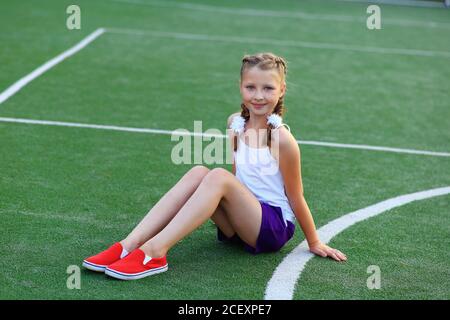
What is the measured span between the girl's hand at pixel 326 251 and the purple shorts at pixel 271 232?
156 millimetres

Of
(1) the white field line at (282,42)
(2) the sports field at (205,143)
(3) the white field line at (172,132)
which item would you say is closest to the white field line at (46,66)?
(2) the sports field at (205,143)

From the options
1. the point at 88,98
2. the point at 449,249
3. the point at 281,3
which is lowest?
the point at 449,249

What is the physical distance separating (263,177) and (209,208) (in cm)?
46

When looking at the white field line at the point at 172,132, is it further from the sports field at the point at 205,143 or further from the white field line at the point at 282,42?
the white field line at the point at 282,42

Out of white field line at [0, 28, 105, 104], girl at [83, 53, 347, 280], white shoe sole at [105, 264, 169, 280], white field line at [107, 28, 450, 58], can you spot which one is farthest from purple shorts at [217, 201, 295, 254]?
white field line at [107, 28, 450, 58]

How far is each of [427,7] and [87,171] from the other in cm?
1402

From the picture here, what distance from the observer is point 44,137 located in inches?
278

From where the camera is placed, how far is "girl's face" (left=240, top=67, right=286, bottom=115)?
4590mm

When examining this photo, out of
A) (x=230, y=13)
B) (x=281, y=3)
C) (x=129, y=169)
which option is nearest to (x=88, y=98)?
(x=129, y=169)

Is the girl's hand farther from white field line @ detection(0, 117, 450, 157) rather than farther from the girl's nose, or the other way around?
white field line @ detection(0, 117, 450, 157)

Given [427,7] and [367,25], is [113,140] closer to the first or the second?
[367,25]

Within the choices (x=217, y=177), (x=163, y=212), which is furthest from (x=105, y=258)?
(x=217, y=177)

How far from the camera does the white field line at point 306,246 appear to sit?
4.26m

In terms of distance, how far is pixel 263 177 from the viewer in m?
4.68
